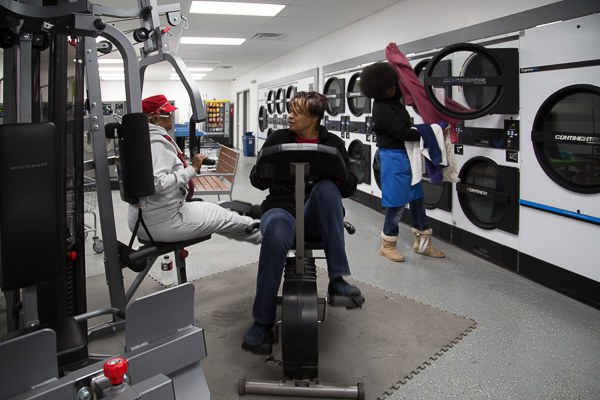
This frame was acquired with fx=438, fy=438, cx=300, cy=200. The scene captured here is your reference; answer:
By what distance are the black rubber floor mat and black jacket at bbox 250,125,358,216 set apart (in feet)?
2.44

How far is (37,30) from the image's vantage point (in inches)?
65.6

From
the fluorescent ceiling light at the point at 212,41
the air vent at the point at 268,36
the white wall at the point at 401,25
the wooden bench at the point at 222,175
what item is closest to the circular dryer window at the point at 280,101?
the white wall at the point at 401,25

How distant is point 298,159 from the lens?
1.97 meters

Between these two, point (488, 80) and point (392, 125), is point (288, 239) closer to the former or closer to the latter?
point (392, 125)

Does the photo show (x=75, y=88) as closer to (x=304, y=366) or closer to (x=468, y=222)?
(x=304, y=366)

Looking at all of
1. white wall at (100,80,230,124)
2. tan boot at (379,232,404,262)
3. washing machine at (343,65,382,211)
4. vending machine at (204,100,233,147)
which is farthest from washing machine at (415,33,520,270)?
white wall at (100,80,230,124)

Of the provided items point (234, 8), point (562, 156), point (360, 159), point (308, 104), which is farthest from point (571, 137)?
point (234, 8)

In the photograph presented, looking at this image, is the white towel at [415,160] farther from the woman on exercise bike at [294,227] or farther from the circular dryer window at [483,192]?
the woman on exercise bike at [294,227]

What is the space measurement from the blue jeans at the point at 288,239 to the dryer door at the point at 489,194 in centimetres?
193

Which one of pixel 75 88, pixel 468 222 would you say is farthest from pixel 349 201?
pixel 75 88

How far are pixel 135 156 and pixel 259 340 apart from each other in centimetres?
103

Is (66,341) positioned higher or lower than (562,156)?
lower

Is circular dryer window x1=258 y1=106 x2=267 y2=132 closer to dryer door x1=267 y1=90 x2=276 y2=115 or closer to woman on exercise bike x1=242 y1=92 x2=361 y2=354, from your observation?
dryer door x1=267 y1=90 x2=276 y2=115

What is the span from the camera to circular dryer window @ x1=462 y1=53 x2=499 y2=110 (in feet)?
11.8
